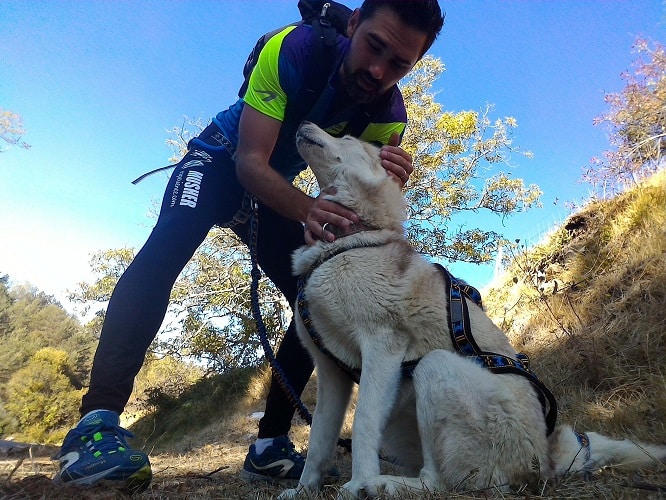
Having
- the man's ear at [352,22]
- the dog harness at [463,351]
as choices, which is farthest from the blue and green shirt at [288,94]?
the dog harness at [463,351]

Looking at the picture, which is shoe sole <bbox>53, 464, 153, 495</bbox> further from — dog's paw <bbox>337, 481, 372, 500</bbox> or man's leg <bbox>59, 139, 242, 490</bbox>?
dog's paw <bbox>337, 481, 372, 500</bbox>

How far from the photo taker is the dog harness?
2.03m

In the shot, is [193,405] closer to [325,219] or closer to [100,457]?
[100,457]

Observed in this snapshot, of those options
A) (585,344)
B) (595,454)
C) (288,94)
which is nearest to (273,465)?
(595,454)

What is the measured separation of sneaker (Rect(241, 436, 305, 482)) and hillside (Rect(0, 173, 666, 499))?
0.16 meters

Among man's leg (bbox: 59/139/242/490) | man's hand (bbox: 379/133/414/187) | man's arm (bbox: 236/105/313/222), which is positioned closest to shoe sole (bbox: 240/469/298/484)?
man's leg (bbox: 59/139/242/490)

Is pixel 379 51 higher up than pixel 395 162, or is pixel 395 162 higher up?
pixel 379 51

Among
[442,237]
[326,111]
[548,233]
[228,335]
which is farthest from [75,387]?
[326,111]

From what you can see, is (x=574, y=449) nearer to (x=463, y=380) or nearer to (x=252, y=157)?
(x=463, y=380)

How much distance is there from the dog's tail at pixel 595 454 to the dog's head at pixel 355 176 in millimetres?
1377

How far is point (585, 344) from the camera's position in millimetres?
4828

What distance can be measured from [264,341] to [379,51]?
1923 mm

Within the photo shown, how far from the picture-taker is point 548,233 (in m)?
7.96

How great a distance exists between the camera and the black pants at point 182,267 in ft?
7.49
